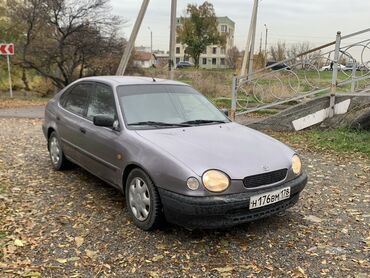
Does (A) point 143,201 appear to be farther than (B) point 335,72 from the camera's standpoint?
No

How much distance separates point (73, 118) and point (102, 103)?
0.71 metres

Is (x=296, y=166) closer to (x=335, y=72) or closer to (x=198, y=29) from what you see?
(x=335, y=72)

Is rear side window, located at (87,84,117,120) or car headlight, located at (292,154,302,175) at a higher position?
rear side window, located at (87,84,117,120)

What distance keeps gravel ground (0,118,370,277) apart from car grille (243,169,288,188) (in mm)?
591

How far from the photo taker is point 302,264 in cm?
332

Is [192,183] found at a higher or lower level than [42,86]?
higher

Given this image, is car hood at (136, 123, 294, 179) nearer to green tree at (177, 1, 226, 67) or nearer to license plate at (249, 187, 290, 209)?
license plate at (249, 187, 290, 209)

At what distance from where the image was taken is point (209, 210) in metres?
3.33

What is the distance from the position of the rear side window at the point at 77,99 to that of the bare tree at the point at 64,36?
18126mm

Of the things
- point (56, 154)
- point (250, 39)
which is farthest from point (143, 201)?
point (250, 39)

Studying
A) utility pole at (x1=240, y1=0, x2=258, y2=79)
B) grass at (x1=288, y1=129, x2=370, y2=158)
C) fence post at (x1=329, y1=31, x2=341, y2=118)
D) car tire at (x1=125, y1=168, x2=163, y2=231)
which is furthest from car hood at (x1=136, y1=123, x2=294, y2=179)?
utility pole at (x1=240, y1=0, x2=258, y2=79)

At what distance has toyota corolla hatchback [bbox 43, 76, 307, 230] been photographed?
3393 millimetres

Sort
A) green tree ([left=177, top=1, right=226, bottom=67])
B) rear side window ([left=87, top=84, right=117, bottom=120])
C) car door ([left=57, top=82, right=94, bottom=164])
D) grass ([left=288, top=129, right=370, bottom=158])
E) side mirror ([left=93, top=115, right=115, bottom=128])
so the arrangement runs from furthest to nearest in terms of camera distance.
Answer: green tree ([left=177, top=1, right=226, bottom=67]), grass ([left=288, top=129, right=370, bottom=158]), car door ([left=57, top=82, right=94, bottom=164]), rear side window ([left=87, top=84, right=117, bottom=120]), side mirror ([left=93, top=115, right=115, bottom=128])

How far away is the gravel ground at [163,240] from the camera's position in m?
3.24
